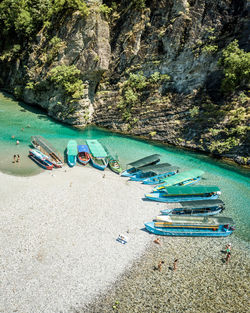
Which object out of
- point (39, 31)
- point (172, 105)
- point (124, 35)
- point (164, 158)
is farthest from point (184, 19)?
point (39, 31)

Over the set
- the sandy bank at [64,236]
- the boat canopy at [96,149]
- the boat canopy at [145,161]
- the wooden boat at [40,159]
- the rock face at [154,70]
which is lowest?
the sandy bank at [64,236]

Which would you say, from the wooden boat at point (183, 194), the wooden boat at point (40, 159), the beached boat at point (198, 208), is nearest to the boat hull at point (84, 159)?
the wooden boat at point (40, 159)

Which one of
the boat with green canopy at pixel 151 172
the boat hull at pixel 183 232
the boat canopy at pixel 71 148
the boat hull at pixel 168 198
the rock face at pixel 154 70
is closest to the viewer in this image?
the boat hull at pixel 183 232

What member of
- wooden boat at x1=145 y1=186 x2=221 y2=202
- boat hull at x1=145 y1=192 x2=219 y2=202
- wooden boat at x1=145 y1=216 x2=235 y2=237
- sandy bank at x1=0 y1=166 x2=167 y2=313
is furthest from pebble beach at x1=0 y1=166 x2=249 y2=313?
wooden boat at x1=145 y1=186 x2=221 y2=202

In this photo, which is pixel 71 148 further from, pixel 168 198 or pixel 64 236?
pixel 64 236

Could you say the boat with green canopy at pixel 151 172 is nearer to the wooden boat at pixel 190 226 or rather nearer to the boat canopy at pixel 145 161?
the boat canopy at pixel 145 161

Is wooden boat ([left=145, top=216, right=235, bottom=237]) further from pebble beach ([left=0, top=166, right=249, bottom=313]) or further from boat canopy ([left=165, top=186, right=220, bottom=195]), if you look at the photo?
boat canopy ([left=165, top=186, right=220, bottom=195])
